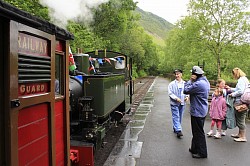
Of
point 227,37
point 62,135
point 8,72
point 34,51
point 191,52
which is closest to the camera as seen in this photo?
point 8,72

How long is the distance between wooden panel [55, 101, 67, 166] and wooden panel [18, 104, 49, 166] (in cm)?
36

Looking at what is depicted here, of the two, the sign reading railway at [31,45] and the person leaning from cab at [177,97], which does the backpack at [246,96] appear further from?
the sign reading railway at [31,45]

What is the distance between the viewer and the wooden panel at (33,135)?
2240 millimetres

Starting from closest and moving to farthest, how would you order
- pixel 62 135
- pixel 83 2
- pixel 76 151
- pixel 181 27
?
pixel 62 135
pixel 76 151
pixel 83 2
pixel 181 27

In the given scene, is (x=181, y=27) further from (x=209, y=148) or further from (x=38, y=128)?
(x=38, y=128)

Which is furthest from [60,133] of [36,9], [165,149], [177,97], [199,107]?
[36,9]

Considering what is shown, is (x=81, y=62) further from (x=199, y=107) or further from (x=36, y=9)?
(x=36, y=9)

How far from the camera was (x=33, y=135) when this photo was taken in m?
2.44

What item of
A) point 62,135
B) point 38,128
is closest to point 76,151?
point 62,135

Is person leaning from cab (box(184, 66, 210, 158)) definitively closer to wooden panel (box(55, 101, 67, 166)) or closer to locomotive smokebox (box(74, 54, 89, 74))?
locomotive smokebox (box(74, 54, 89, 74))

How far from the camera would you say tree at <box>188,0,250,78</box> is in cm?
2014

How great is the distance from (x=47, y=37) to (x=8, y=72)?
2.59 feet

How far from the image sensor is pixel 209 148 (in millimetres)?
6504

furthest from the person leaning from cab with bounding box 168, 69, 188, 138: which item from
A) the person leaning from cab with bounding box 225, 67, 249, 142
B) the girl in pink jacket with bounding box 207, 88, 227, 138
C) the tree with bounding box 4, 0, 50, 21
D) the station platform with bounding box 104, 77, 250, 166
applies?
the tree with bounding box 4, 0, 50, 21
